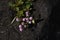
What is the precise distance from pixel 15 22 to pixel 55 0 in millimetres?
560

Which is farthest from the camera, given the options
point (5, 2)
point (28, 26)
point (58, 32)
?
point (5, 2)

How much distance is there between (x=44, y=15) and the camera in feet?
8.66

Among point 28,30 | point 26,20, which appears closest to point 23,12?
point 26,20

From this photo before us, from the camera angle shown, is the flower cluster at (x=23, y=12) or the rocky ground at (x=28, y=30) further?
the flower cluster at (x=23, y=12)

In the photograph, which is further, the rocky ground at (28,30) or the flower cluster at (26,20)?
the flower cluster at (26,20)

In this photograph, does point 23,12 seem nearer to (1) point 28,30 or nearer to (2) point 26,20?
(2) point 26,20

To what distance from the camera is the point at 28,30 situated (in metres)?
2.59

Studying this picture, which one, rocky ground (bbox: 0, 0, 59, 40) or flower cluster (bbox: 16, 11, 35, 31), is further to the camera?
flower cluster (bbox: 16, 11, 35, 31)

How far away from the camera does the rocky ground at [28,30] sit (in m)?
2.50

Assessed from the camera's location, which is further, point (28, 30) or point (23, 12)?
point (23, 12)

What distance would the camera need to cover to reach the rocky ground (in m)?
2.50

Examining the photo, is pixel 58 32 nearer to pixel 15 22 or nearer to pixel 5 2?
pixel 15 22

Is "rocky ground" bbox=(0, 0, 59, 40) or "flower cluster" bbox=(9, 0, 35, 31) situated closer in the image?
"rocky ground" bbox=(0, 0, 59, 40)

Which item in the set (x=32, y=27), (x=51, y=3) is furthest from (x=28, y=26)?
(x=51, y=3)
